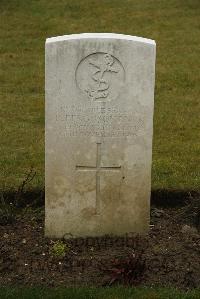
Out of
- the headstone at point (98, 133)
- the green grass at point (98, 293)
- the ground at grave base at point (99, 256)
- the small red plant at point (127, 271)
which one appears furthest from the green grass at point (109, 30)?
the green grass at point (98, 293)

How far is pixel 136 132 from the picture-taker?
5590mm

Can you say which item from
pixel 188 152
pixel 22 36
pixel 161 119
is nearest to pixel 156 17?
pixel 22 36

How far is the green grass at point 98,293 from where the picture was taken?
4734mm

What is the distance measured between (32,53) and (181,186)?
23.9 ft

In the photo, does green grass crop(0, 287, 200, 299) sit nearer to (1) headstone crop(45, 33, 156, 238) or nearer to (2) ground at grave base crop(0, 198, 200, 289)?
(2) ground at grave base crop(0, 198, 200, 289)

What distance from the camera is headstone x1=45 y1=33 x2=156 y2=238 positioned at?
17.9ft

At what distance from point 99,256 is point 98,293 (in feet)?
2.19

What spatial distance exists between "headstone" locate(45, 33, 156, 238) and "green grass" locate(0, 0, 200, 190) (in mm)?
1209

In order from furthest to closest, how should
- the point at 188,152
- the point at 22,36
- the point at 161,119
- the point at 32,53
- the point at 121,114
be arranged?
the point at 22,36
the point at 32,53
the point at 161,119
the point at 188,152
the point at 121,114

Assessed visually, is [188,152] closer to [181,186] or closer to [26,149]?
[181,186]

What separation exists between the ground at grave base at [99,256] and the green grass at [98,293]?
0.15 meters

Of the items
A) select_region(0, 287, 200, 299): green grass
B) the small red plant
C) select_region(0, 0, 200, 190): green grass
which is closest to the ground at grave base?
the small red plant

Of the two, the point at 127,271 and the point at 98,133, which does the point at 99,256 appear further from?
the point at 98,133

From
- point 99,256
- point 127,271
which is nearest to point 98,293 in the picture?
point 127,271
